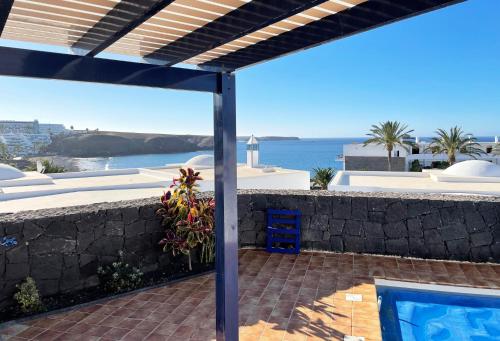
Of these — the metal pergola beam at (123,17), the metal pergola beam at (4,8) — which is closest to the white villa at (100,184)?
the metal pergola beam at (123,17)

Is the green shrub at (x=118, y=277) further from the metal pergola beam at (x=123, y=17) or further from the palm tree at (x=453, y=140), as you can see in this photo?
the palm tree at (x=453, y=140)

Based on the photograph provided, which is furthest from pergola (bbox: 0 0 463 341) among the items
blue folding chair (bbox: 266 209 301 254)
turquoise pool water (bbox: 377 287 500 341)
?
blue folding chair (bbox: 266 209 301 254)

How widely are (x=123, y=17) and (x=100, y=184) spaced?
14.2 m

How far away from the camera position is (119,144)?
5862 cm

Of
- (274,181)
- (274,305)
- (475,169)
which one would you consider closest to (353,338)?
(274,305)

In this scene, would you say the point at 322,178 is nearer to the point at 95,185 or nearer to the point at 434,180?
the point at 434,180

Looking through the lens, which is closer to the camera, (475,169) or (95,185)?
(95,185)

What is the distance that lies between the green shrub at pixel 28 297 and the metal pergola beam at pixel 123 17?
3663mm

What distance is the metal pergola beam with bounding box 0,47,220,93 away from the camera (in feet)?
7.88

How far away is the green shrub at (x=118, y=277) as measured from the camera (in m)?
5.55

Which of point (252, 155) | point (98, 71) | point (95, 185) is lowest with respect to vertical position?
point (95, 185)

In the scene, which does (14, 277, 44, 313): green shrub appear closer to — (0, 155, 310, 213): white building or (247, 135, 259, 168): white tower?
(0, 155, 310, 213): white building

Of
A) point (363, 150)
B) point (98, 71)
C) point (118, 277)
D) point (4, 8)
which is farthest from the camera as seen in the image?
point (363, 150)

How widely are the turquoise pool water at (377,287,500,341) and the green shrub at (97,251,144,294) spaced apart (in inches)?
142
